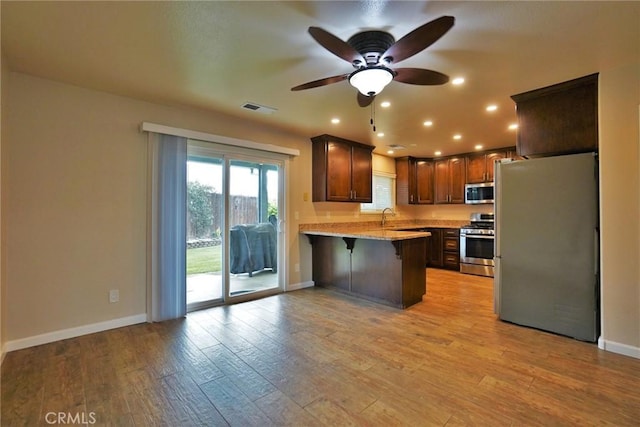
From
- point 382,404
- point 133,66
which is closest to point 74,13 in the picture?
point 133,66

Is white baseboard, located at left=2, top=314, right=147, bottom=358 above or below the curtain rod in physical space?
below

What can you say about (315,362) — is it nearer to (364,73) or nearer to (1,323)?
(364,73)

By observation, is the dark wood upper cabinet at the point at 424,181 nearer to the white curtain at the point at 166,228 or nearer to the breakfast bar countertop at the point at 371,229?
the breakfast bar countertop at the point at 371,229

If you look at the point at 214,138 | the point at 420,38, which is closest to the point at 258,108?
the point at 214,138

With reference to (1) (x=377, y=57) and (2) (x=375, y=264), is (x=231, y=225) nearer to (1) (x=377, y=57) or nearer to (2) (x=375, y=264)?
(2) (x=375, y=264)

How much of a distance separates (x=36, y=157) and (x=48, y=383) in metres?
1.95

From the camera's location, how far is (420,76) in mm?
2164

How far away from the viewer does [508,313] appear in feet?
10.5

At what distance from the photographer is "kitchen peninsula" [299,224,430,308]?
3730 mm

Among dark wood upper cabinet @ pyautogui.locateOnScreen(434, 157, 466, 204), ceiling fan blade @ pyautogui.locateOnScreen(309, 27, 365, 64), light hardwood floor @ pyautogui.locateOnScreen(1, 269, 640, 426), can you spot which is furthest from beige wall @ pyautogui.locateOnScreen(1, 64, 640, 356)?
dark wood upper cabinet @ pyautogui.locateOnScreen(434, 157, 466, 204)

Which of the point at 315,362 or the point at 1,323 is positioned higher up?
the point at 1,323

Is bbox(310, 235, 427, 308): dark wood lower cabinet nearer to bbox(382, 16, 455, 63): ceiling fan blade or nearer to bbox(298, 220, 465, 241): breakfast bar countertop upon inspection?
bbox(298, 220, 465, 241): breakfast bar countertop

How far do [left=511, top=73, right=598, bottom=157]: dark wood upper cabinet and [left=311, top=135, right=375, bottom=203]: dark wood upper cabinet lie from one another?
8.28ft

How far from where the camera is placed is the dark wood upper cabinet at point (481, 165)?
5.78 m
